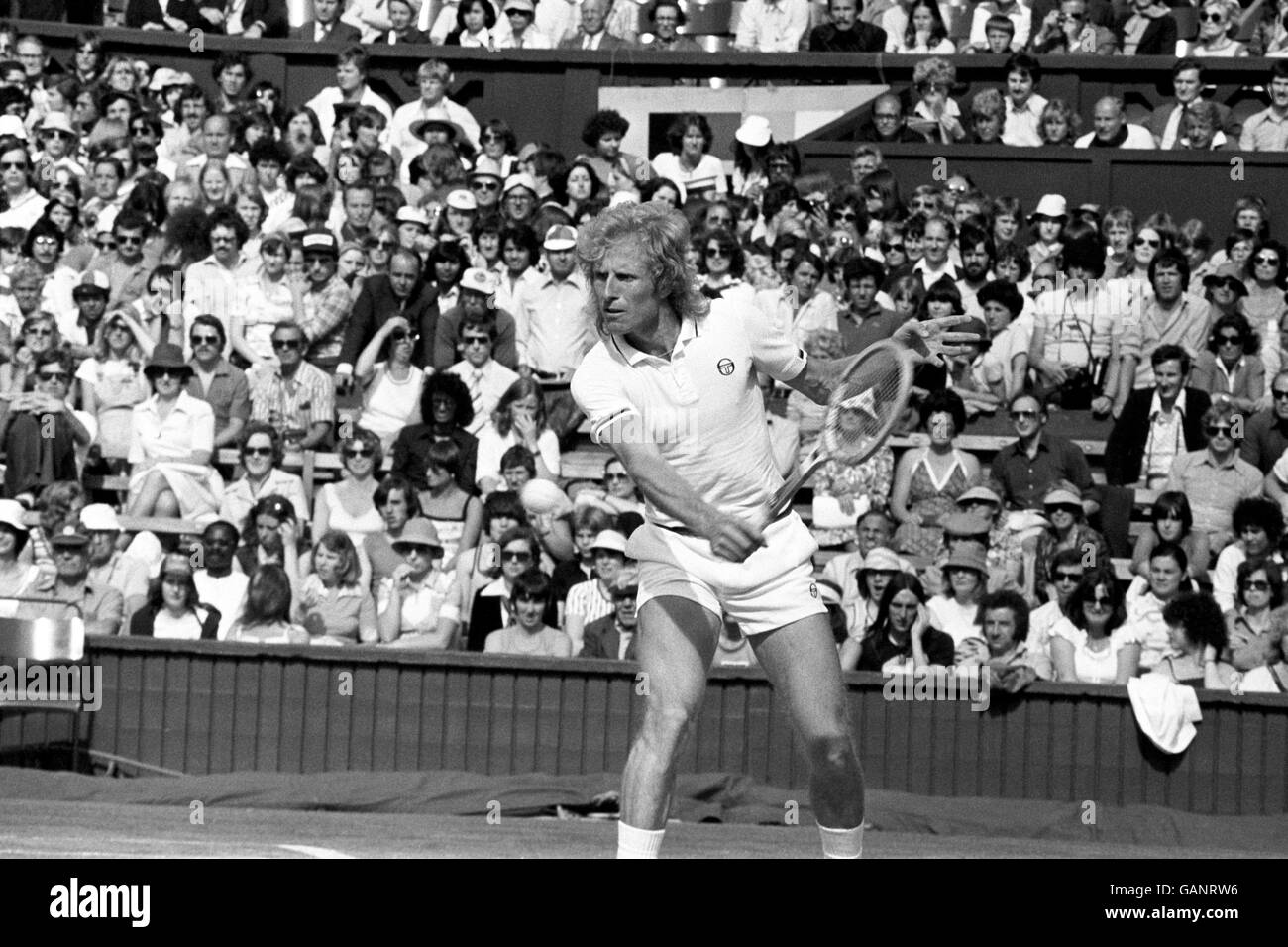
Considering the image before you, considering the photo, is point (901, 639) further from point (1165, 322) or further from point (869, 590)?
point (1165, 322)

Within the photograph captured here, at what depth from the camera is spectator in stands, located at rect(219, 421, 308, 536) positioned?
12758mm

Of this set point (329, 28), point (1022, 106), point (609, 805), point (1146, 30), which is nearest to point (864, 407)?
point (609, 805)

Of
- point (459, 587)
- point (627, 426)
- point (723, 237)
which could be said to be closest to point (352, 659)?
point (459, 587)

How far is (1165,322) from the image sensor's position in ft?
44.0

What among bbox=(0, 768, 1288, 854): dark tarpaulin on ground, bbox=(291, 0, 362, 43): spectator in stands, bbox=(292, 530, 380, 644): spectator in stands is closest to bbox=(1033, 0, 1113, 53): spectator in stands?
bbox=(291, 0, 362, 43): spectator in stands

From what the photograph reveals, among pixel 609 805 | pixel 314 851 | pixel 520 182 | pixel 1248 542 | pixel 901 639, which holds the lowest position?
pixel 609 805

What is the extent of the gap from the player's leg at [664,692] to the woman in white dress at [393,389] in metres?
7.31

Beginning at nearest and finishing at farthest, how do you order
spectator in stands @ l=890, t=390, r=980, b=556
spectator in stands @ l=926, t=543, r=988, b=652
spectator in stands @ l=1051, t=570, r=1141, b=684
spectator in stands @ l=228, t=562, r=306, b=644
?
spectator in stands @ l=1051, t=570, r=1141, b=684 → spectator in stands @ l=926, t=543, r=988, b=652 → spectator in stands @ l=228, t=562, r=306, b=644 → spectator in stands @ l=890, t=390, r=980, b=556

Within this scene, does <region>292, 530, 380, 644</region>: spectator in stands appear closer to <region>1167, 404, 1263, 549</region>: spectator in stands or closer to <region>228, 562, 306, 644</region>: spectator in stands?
<region>228, 562, 306, 644</region>: spectator in stands

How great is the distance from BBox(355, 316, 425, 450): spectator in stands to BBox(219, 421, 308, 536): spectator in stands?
2.36ft

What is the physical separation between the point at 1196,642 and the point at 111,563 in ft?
19.1

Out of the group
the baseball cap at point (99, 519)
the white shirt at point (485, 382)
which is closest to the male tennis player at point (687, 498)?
the baseball cap at point (99, 519)
